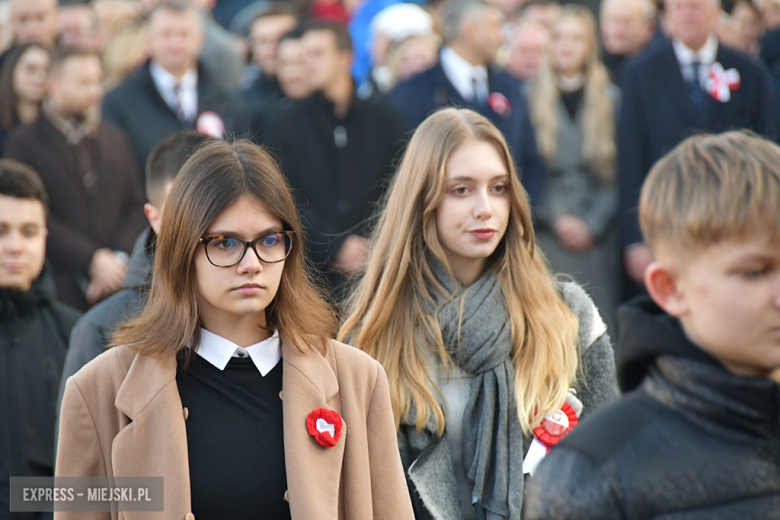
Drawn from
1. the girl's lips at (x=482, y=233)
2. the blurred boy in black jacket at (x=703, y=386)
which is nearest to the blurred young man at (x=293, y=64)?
the girl's lips at (x=482, y=233)

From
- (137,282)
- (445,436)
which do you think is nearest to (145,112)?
(137,282)

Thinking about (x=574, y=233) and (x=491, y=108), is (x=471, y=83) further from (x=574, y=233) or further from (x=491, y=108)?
(x=574, y=233)

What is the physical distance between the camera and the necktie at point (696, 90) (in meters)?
6.62

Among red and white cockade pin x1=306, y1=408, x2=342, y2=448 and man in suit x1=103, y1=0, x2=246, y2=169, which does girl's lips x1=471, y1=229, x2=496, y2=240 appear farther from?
man in suit x1=103, y1=0, x2=246, y2=169

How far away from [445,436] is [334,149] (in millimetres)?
3508

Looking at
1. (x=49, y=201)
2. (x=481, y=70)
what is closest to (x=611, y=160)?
(x=481, y=70)

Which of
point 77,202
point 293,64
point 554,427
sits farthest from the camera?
point 293,64

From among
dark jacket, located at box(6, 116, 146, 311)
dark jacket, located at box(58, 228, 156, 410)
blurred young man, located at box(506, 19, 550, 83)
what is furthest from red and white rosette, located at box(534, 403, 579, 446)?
blurred young man, located at box(506, 19, 550, 83)

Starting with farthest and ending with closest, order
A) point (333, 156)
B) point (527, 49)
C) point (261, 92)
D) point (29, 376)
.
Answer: point (527, 49) < point (261, 92) < point (333, 156) < point (29, 376)

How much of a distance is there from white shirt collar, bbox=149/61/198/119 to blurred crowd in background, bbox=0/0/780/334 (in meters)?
0.01

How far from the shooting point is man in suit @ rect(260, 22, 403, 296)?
6.39 meters

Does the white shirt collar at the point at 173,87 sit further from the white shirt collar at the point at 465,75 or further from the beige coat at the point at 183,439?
the beige coat at the point at 183,439

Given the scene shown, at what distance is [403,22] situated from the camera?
29.9 feet

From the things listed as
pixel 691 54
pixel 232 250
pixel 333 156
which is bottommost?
pixel 232 250
